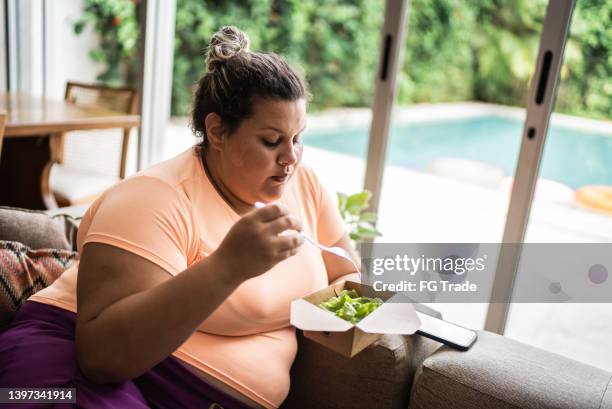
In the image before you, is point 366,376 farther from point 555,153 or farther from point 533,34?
point 533,34

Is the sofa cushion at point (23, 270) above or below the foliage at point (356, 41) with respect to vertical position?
below

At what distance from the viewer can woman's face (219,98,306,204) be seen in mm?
1032

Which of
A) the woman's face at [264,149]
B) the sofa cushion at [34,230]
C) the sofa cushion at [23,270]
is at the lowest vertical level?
the sofa cushion at [23,270]

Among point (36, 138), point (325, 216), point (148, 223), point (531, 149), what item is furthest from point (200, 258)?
point (36, 138)

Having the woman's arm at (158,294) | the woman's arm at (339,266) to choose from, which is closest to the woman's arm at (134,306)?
the woman's arm at (158,294)

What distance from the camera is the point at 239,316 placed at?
1037 millimetres

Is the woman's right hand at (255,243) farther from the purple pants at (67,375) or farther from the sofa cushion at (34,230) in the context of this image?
the sofa cushion at (34,230)

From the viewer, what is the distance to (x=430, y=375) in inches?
45.1

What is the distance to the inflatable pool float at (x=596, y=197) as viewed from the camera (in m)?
2.16

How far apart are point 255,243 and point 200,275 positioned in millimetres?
96

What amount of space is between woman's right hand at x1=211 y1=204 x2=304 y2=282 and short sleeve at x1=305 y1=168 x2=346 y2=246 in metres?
0.52

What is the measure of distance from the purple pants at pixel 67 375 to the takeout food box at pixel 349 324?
0.24m

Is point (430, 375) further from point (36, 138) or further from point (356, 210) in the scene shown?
point (36, 138)

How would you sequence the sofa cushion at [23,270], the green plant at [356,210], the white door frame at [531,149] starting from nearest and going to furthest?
→ the sofa cushion at [23,270]
the white door frame at [531,149]
the green plant at [356,210]
